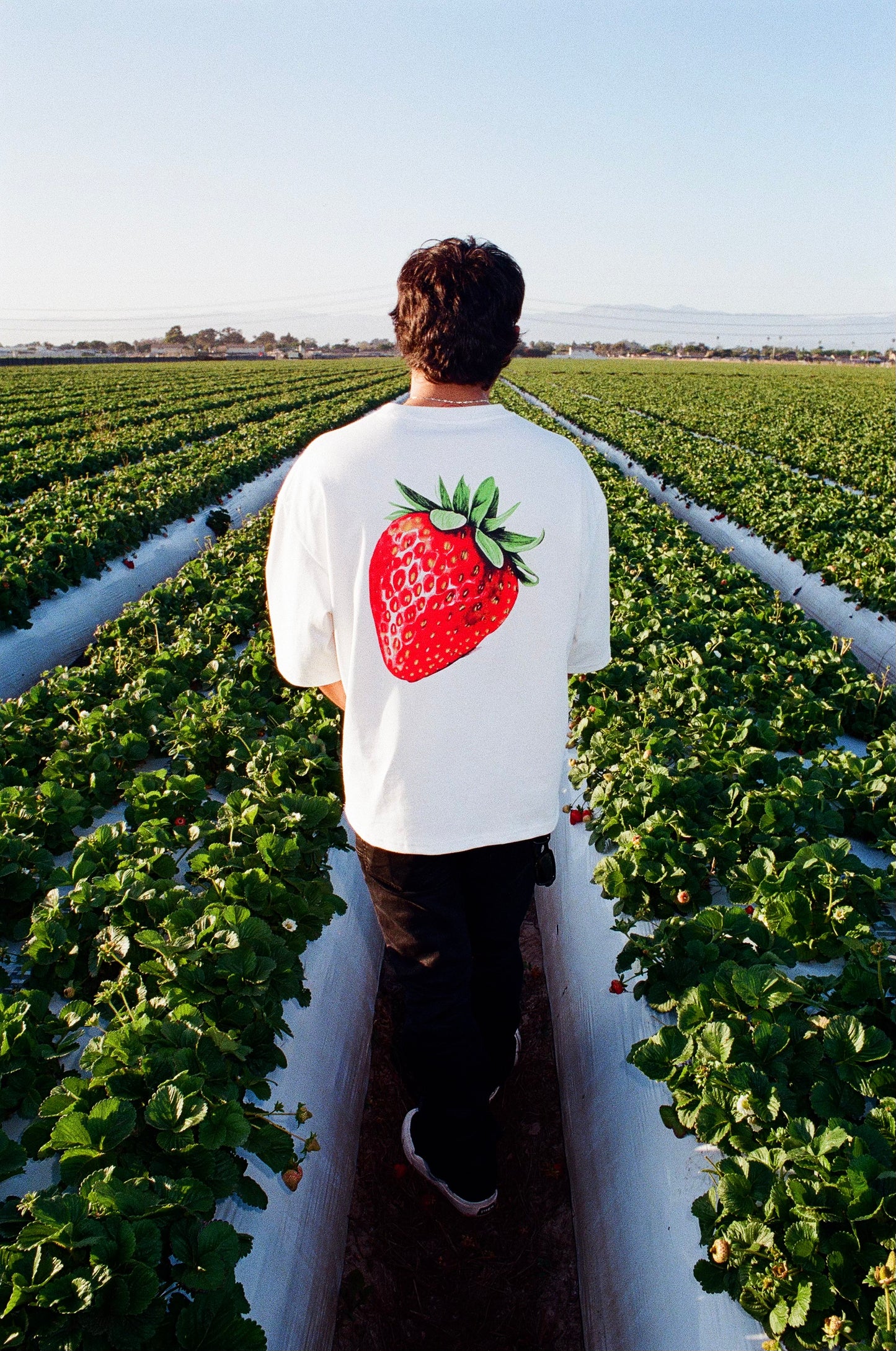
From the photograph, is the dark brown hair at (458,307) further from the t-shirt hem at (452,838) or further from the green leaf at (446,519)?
the t-shirt hem at (452,838)

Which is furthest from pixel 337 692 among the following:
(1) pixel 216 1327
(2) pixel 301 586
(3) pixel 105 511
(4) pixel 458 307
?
(3) pixel 105 511

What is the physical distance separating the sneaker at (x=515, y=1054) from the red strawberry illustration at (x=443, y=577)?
5.36 feet

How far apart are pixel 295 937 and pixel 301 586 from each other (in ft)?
4.46

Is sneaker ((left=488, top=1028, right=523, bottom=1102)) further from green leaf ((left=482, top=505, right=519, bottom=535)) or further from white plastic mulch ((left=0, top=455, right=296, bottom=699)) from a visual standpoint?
white plastic mulch ((left=0, top=455, right=296, bottom=699))

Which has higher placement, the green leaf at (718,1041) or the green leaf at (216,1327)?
the green leaf at (718,1041)

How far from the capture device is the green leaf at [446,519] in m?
1.79

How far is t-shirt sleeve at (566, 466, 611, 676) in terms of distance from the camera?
6.32 ft

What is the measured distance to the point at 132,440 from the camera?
56.4 feet

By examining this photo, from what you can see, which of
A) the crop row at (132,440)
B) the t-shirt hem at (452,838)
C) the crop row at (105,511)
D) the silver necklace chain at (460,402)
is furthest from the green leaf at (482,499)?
the crop row at (132,440)

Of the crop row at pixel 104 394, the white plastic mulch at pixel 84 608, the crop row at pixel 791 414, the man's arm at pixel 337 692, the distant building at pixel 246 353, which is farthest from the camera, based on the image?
the distant building at pixel 246 353

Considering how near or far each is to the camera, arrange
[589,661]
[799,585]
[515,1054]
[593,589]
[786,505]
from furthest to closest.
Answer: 1. [786,505]
2. [799,585]
3. [515,1054]
4. [589,661]
5. [593,589]

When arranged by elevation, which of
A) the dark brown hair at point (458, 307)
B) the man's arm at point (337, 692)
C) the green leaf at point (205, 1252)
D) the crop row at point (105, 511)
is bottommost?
the green leaf at point (205, 1252)

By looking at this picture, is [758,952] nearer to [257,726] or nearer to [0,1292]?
[0,1292]

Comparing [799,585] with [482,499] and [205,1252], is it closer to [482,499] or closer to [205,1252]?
[482,499]
